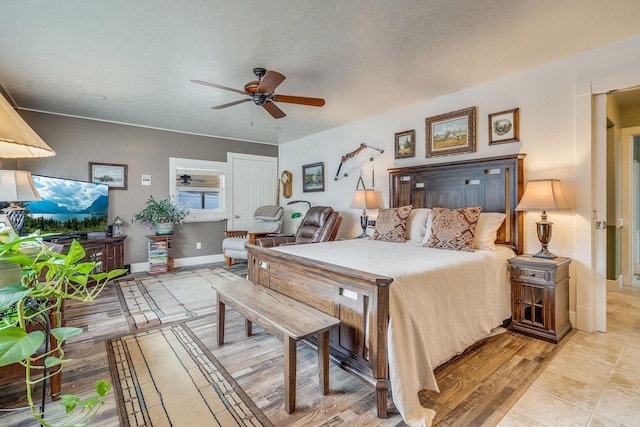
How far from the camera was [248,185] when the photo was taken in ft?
20.9

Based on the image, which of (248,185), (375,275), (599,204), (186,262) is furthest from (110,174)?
(599,204)

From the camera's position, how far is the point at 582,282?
2.79 metres

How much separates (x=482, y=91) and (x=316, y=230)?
2.81m

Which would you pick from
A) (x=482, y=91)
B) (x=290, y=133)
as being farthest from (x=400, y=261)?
(x=290, y=133)

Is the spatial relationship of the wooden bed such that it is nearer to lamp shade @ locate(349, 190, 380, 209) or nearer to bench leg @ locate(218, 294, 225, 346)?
lamp shade @ locate(349, 190, 380, 209)

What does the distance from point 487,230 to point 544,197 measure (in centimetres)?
54

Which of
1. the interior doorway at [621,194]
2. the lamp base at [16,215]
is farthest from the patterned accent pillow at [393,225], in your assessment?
the lamp base at [16,215]

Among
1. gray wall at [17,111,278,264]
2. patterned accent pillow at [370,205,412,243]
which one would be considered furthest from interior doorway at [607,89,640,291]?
gray wall at [17,111,278,264]

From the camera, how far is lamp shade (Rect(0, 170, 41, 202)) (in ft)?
7.78

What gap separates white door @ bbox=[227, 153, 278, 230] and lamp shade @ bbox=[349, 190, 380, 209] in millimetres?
2759

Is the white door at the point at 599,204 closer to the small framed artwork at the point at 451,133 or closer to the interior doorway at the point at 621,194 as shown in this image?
the small framed artwork at the point at 451,133

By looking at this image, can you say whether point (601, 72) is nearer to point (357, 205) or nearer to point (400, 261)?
point (400, 261)

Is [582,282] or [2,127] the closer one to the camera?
[2,127]

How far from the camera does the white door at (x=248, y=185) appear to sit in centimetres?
618
